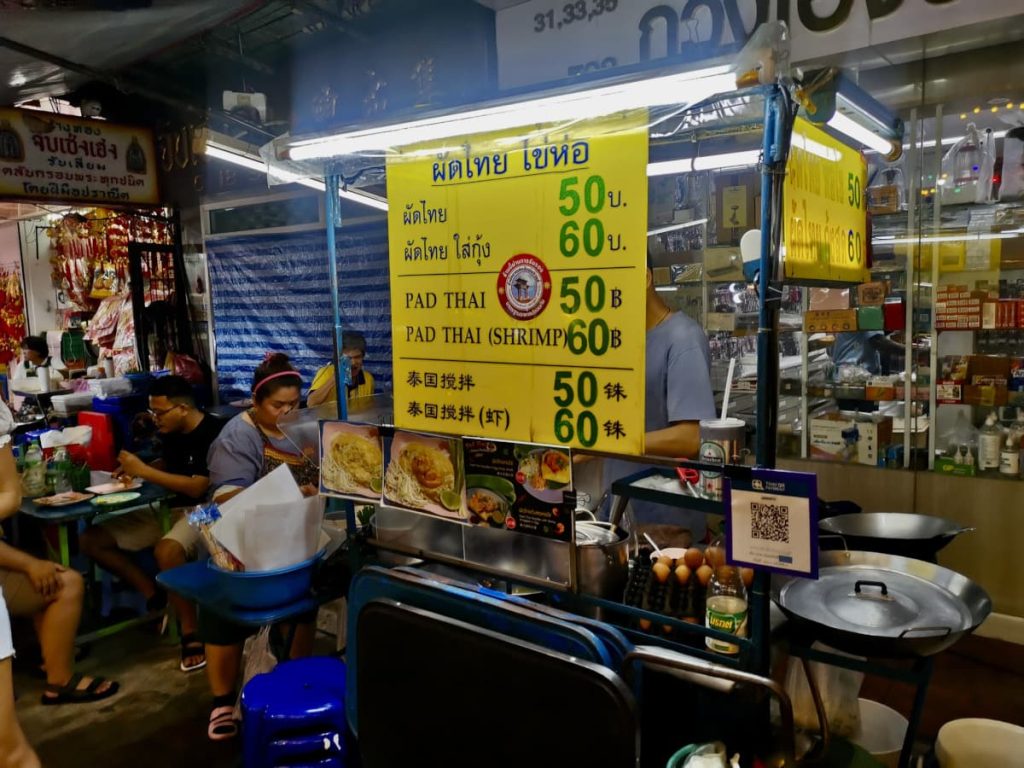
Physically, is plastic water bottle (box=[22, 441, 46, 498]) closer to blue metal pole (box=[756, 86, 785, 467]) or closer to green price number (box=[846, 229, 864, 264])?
blue metal pole (box=[756, 86, 785, 467])

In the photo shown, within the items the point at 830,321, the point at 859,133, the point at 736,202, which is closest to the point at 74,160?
the point at 736,202

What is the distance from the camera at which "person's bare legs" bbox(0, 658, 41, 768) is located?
2.34 m

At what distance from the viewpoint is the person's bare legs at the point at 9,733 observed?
7.68ft

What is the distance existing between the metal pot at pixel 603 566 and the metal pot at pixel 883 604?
0.40 m

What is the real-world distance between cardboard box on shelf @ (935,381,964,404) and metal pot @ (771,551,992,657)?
2.22m

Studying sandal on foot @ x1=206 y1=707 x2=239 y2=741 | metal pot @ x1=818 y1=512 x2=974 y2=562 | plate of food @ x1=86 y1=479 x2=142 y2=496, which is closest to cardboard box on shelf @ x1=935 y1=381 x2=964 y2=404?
metal pot @ x1=818 y1=512 x2=974 y2=562

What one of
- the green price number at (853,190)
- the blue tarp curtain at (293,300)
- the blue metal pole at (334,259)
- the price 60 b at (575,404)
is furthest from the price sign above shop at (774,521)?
the blue tarp curtain at (293,300)

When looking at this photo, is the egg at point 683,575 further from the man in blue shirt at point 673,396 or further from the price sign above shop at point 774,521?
the man in blue shirt at point 673,396

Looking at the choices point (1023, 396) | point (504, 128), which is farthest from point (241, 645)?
point (1023, 396)

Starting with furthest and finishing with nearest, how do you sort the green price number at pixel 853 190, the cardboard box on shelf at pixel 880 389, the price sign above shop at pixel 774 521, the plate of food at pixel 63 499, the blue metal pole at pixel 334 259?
1. the cardboard box on shelf at pixel 880 389
2. the plate of food at pixel 63 499
3. the blue metal pole at pixel 334 259
4. the green price number at pixel 853 190
5. the price sign above shop at pixel 774 521

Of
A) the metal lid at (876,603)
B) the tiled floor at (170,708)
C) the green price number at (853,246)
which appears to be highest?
the green price number at (853,246)

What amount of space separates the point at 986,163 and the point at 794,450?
1860 mm

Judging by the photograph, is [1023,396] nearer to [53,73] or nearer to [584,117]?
[584,117]

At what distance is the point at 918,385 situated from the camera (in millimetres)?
4051
